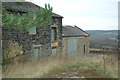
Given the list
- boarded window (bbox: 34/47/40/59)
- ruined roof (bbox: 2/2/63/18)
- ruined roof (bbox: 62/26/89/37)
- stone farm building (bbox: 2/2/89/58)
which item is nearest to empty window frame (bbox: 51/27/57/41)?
stone farm building (bbox: 2/2/89/58)

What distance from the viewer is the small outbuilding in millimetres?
15740

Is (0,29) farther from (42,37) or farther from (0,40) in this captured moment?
(42,37)

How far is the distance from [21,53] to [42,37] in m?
2.57

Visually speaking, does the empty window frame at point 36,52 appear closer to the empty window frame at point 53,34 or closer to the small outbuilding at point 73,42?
the empty window frame at point 53,34

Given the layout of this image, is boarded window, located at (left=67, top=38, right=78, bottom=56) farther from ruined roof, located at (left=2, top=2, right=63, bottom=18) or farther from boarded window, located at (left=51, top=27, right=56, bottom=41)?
ruined roof, located at (left=2, top=2, right=63, bottom=18)

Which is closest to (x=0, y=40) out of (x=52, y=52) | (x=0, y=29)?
(x=0, y=29)

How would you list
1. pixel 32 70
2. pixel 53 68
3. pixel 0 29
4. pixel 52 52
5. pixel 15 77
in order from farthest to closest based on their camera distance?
pixel 52 52, pixel 0 29, pixel 53 68, pixel 32 70, pixel 15 77

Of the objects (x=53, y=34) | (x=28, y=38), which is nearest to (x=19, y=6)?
(x=28, y=38)

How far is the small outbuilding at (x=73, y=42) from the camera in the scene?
15.7m

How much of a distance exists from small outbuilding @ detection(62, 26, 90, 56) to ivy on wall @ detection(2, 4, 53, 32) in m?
8.14

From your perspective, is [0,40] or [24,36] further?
[24,36]

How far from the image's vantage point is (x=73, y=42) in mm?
16375

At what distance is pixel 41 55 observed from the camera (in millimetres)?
13398

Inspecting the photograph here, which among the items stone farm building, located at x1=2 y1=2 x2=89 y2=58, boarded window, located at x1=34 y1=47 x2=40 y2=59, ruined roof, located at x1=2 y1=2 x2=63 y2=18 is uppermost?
ruined roof, located at x1=2 y1=2 x2=63 y2=18
